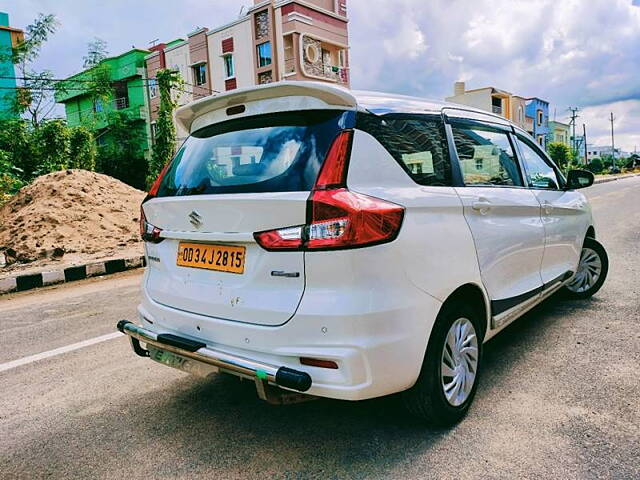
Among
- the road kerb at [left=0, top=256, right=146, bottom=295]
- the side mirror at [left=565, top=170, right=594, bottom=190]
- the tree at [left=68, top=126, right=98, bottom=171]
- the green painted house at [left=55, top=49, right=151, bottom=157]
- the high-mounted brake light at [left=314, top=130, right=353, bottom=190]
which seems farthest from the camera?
the green painted house at [left=55, top=49, right=151, bottom=157]

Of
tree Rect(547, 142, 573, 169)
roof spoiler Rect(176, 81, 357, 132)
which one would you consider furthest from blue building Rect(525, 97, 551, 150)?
roof spoiler Rect(176, 81, 357, 132)

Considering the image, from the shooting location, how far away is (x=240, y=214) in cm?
234

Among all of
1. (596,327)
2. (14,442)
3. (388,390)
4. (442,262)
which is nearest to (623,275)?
(596,327)

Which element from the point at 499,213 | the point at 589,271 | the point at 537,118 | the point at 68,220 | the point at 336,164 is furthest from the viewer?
the point at 537,118

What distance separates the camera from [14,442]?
107 inches

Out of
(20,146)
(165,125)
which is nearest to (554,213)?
(20,146)

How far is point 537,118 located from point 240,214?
69.9 m

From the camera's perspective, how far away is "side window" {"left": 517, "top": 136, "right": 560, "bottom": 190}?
12.8 feet

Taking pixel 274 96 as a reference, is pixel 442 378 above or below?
below

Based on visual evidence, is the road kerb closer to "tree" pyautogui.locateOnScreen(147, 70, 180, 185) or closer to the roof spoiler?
the roof spoiler

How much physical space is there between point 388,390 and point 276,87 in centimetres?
155

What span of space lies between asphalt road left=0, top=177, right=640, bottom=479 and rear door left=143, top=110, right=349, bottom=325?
0.72 m

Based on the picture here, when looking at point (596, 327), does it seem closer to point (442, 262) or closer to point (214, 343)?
point (442, 262)

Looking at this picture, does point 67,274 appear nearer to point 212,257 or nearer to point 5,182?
point 212,257
